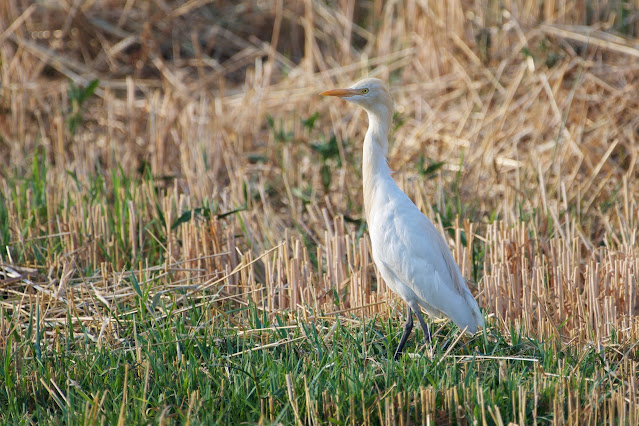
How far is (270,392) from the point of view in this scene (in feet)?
9.23

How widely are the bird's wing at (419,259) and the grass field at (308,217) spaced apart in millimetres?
227

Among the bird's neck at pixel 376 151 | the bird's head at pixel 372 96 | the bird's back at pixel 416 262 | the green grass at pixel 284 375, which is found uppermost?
the bird's head at pixel 372 96

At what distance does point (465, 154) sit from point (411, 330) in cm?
316

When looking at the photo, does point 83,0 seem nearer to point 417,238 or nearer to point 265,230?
point 265,230

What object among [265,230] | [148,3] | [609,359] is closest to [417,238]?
[609,359]

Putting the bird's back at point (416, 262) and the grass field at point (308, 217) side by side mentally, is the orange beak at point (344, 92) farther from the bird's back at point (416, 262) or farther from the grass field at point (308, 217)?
the grass field at point (308, 217)

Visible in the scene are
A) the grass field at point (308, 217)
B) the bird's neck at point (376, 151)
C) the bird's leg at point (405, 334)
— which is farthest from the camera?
the bird's neck at point (376, 151)

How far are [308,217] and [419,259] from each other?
194 centimetres

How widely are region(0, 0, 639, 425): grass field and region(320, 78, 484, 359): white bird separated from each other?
171mm

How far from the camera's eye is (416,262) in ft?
11.5

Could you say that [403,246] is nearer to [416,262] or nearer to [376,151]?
[416,262]

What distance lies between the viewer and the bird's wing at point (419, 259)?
343 centimetres

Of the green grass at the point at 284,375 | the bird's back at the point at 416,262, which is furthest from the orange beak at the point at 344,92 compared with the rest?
the green grass at the point at 284,375

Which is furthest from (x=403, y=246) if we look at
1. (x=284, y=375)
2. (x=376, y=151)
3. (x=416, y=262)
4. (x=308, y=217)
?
(x=308, y=217)
